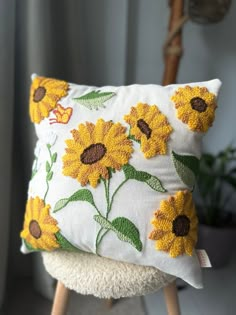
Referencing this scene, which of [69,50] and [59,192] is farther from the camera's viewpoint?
[69,50]

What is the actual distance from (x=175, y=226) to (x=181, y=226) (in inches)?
0.5

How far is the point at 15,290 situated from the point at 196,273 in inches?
28.1

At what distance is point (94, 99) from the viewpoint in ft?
2.87

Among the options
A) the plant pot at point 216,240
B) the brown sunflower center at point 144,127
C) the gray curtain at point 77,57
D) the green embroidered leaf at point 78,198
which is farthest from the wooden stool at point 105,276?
the plant pot at point 216,240

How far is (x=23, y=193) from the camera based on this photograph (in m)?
1.28

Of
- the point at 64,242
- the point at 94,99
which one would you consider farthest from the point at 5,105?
the point at 64,242

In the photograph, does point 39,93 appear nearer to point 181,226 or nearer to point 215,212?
point 181,226

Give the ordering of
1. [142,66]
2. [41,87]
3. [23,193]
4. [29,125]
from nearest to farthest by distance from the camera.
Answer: [41,87] → [29,125] → [23,193] → [142,66]

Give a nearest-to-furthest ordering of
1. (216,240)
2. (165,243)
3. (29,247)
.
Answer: (165,243) < (29,247) < (216,240)

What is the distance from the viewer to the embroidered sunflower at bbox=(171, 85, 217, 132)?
0.82 m

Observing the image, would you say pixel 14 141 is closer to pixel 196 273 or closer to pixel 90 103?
pixel 90 103

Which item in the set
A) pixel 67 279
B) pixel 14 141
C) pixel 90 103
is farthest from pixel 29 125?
pixel 67 279

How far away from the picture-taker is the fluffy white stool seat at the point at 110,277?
82 cm

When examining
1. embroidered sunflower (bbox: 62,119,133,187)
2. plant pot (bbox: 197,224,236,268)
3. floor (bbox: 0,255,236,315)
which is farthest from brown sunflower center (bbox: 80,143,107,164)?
plant pot (bbox: 197,224,236,268)
